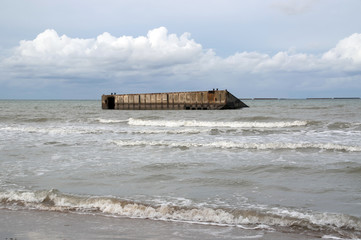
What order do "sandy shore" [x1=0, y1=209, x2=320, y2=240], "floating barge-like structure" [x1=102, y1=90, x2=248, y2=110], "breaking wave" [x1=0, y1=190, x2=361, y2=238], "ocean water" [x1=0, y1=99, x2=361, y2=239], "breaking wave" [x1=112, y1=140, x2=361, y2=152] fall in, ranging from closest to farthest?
"sandy shore" [x1=0, y1=209, x2=320, y2=240] → "breaking wave" [x1=0, y1=190, x2=361, y2=238] → "ocean water" [x1=0, y1=99, x2=361, y2=239] → "breaking wave" [x1=112, y1=140, x2=361, y2=152] → "floating barge-like structure" [x1=102, y1=90, x2=248, y2=110]

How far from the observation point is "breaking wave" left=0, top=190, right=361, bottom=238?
16.9 ft

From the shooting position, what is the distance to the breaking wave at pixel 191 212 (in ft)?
16.9

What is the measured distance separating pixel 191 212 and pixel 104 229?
56.9 inches

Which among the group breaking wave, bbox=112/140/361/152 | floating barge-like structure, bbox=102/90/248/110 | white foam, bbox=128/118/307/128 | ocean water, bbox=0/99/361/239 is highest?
floating barge-like structure, bbox=102/90/248/110

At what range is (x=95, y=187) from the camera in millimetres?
7570

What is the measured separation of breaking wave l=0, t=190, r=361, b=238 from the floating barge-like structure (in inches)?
1489

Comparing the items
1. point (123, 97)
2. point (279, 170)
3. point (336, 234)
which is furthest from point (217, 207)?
point (123, 97)

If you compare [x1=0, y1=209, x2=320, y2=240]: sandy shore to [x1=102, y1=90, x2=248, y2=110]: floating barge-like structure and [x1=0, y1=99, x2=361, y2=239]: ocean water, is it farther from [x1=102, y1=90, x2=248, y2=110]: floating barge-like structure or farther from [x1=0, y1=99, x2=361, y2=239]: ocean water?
[x1=102, y1=90, x2=248, y2=110]: floating barge-like structure

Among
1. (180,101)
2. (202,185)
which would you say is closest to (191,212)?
(202,185)

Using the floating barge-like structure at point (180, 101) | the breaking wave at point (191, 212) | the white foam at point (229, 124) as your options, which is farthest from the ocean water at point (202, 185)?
the floating barge-like structure at point (180, 101)

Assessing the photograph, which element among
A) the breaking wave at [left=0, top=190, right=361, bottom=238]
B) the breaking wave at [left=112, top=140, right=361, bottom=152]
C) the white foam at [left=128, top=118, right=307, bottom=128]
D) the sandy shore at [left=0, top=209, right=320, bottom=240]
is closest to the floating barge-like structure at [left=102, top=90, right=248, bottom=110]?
the white foam at [left=128, top=118, right=307, bottom=128]

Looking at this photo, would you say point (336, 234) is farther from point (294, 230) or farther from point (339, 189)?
point (339, 189)

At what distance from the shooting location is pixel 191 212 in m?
5.71

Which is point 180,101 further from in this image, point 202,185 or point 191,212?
point 191,212
